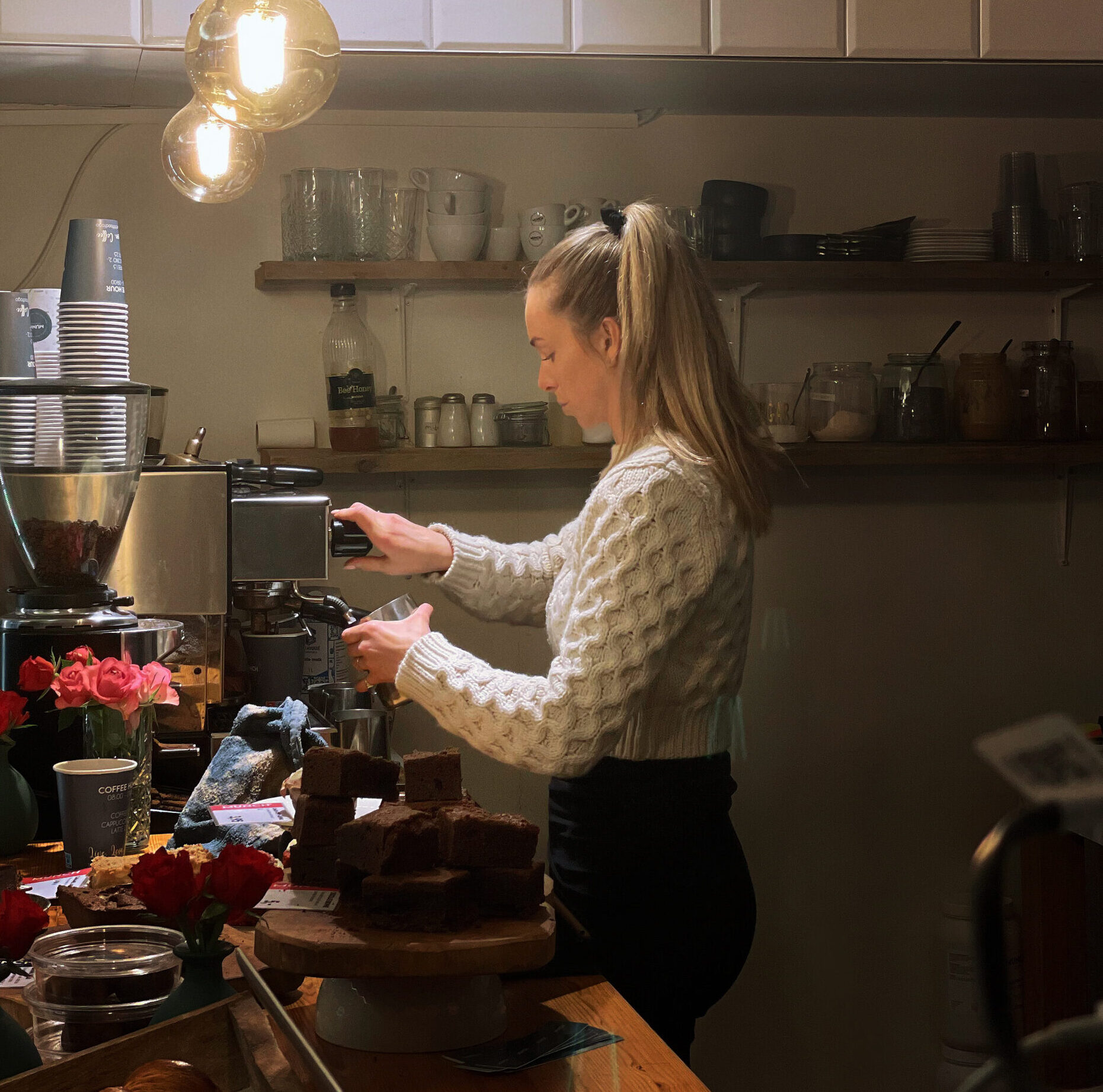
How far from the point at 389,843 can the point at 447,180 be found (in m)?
1.75

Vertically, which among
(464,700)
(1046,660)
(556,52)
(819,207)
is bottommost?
(1046,660)

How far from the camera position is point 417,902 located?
90 cm

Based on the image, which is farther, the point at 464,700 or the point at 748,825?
the point at 748,825

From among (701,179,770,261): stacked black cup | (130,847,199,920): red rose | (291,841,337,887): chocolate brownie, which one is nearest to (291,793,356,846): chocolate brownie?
(291,841,337,887): chocolate brownie

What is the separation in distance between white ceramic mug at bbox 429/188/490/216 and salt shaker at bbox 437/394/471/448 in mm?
366

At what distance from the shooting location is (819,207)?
2.63 m

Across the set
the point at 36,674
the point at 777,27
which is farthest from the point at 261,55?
the point at 777,27

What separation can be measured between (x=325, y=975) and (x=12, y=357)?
108 centimetres

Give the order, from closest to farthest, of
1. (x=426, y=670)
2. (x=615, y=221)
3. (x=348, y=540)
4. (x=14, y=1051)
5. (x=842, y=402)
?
1. (x=14, y=1051)
2. (x=426, y=670)
3. (x=615, y=221)
4. (x=348, y=540)
5. (x=842, y=402)

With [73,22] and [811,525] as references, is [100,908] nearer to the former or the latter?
[73,22]

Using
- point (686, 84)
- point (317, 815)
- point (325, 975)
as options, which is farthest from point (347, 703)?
point (686, 84)

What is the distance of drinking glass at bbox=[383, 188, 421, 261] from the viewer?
2383mm

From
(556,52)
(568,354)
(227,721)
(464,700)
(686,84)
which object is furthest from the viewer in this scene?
(686,84)

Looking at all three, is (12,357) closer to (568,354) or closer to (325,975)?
(568,354)
